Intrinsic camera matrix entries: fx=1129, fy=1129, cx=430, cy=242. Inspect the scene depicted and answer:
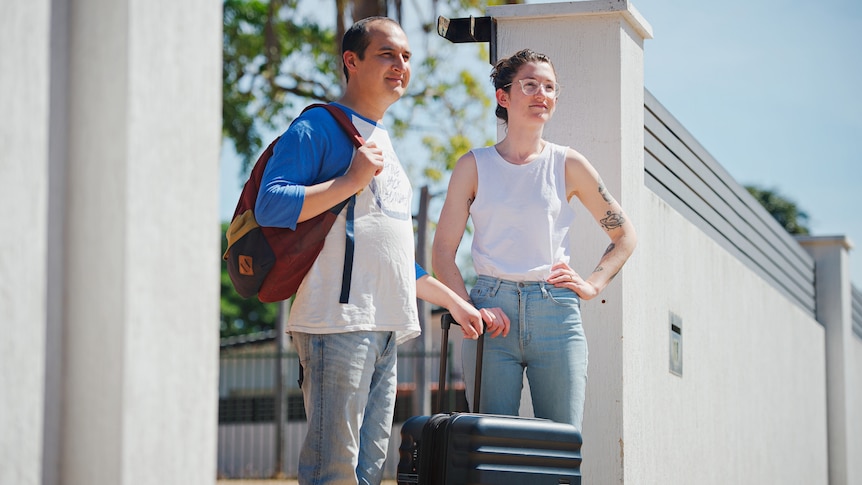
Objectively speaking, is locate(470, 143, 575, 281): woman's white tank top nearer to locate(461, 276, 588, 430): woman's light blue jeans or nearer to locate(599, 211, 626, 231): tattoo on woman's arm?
locate(461, 276, 588, 430): woman's light blue jeans

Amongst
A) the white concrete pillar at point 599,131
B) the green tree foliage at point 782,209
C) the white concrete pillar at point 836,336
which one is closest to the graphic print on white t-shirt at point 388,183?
the white concrete pillar at point 599,131

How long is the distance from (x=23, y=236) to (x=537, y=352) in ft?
7.95

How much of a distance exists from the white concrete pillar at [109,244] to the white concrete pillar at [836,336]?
1133cm

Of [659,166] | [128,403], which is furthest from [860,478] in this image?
[128,403]

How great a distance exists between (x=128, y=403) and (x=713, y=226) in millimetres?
6214

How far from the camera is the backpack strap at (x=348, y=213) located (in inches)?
135

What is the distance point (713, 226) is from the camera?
25.7ft

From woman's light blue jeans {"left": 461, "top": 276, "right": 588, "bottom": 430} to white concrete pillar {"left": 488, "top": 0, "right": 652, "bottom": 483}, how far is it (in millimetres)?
907

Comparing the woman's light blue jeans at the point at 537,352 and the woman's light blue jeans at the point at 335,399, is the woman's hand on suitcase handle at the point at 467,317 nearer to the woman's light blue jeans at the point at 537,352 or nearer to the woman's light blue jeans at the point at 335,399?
the woman's light blue jeans at the point at 537,352

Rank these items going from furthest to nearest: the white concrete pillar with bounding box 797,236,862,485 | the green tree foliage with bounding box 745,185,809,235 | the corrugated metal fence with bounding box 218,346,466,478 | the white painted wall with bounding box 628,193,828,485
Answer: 1. the green tree foliage with bounding box 745,185,809,235
2. the corrugated metal fence with bounding box 218,346,466,478
3. the white concrete pillar with bounding box 797,236,862,485
4. the white painted wall with bounding box 628,193,828,485

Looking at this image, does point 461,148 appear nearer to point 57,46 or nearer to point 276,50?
point 276,50

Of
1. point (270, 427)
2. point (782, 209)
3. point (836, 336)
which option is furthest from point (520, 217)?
point (782, 209)

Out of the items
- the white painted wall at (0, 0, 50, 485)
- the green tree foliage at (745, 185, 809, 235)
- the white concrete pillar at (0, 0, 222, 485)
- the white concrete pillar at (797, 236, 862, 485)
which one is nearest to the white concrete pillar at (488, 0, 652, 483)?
the white concrete pillar at (0, 0, 222, 485)

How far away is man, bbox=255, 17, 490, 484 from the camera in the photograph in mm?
3354
